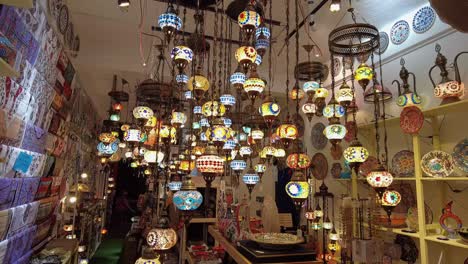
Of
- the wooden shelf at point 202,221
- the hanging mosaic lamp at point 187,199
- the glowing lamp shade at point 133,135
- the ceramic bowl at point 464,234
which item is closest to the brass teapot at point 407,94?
the ceramic bowl at point 464,234

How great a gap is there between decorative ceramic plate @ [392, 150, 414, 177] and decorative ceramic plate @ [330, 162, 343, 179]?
3.67 ft

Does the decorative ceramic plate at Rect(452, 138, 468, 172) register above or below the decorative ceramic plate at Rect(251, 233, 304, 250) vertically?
above

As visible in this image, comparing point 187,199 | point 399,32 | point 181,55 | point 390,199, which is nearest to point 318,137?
point 399,32

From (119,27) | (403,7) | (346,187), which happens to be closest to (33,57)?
(119,27)

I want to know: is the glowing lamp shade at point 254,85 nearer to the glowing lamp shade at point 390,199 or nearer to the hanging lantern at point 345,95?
the hanging lantern at point 345,95

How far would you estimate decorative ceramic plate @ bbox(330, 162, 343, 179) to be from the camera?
4471mm

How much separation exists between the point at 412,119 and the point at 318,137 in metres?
2.40

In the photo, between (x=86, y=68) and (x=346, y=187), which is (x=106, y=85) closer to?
(x=86, y=68)

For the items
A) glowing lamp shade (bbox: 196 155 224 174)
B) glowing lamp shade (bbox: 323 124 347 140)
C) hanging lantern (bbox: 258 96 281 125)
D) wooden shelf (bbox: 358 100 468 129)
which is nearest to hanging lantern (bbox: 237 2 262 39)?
hanging lantern (bbox: 258 96 281 125)

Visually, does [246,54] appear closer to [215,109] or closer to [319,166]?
[215,109]

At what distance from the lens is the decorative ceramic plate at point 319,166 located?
491cm

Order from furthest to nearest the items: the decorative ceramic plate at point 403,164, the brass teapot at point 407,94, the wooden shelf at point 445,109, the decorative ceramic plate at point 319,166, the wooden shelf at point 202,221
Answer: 1. the wooden shelf at point 202,221
2. the decorative ceramic plate at point 319,166
3. the decorative ceramic plate at point 403,164
4. the brass teapot at point 407,94
5. the wooden shelf at point 445,109

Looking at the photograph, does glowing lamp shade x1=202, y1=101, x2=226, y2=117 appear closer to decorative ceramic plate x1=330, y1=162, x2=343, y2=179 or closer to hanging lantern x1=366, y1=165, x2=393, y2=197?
hanging lantern x1=366, y1=165, x2=393, y2=197

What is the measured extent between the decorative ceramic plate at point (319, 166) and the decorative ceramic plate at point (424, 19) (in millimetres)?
2442
